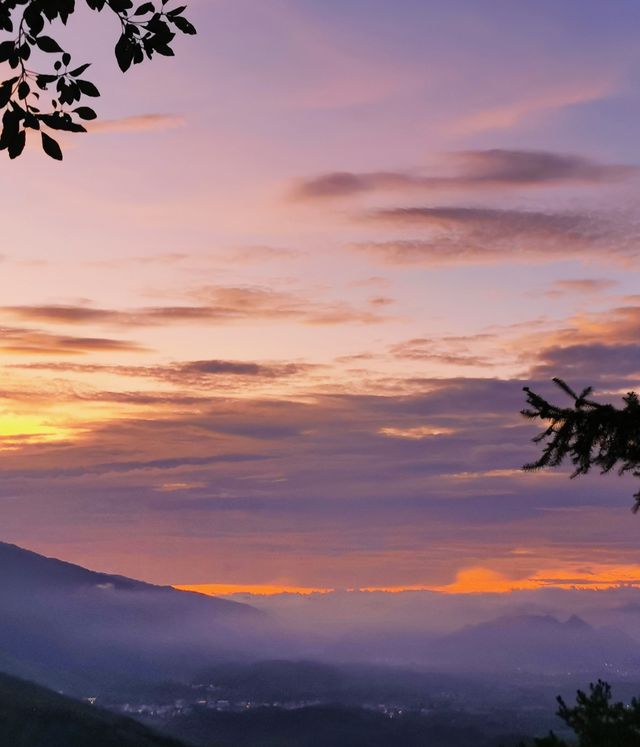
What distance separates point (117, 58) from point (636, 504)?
494 inches

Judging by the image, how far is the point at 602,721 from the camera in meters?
56.7

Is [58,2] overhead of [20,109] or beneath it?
overhead

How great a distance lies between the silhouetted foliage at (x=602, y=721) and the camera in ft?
179

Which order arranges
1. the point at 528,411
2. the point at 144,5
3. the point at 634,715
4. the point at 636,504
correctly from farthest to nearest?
the point at 634,715 → the point at 636,504 → the point at 528,411 → the point at 144,5

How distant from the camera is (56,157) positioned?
17.4 meters

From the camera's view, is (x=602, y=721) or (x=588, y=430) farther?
(x=602, y=721)

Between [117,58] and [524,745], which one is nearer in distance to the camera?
[117,58]

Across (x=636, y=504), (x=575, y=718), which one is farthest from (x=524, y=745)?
(x=636, y=504)

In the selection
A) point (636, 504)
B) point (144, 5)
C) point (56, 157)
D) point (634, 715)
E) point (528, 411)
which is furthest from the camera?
point (634, 715)

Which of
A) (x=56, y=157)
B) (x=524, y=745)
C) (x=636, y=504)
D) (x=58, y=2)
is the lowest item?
(x=524, y=745)

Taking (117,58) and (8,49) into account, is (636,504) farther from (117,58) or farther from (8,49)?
(8,49)

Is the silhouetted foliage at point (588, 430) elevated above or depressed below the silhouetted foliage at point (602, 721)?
above

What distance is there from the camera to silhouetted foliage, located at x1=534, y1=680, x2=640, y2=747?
5466 cm

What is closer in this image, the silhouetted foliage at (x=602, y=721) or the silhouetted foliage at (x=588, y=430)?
the silhouetted foliage at (x=588, y=430)
